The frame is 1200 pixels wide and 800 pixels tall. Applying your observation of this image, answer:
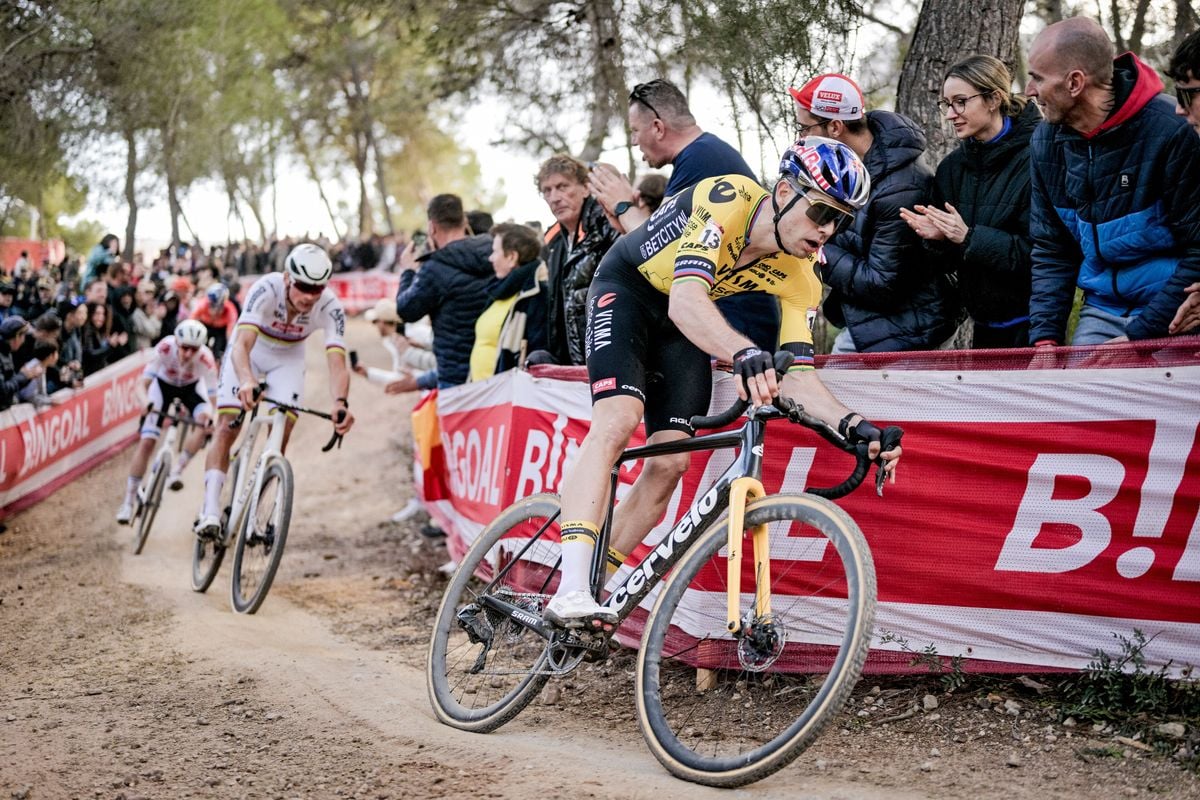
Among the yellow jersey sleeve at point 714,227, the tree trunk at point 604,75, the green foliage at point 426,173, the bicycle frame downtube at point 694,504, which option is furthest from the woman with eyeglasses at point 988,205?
the green foliage at point 426,173

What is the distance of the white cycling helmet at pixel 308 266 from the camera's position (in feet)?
25.3

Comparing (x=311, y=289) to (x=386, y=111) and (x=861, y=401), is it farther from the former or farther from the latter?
(x=386, y=111)

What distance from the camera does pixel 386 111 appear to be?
140ft

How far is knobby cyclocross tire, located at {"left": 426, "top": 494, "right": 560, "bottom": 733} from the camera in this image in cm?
467

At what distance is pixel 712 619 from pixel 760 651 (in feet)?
3.98

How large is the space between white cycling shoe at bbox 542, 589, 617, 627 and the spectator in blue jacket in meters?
4.72

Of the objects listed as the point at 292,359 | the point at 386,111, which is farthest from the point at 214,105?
the point at 292,359

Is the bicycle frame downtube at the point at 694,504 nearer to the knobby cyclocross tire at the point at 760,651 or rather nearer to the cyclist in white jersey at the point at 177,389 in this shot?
the knobby cyclocross tire at the point at 760,651

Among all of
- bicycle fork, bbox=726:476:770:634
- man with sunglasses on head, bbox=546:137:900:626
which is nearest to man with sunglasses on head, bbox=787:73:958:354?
man with sunglasses on head, bbox=546:137:900:626

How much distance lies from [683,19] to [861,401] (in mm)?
4985

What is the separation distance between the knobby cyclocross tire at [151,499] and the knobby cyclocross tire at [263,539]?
302 centimetres

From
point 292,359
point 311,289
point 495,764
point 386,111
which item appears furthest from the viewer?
point 386,111

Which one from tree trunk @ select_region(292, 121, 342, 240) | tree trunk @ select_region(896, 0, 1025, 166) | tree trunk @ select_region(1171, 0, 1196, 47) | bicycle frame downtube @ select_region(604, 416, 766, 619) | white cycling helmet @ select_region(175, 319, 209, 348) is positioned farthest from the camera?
tree trunk @ select_region(292, 121, 342, 240)

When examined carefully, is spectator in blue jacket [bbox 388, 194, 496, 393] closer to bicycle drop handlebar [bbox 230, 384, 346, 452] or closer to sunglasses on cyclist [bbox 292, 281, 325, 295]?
sunglasses on cyclist [bbox 292, 281, 325, 295]
